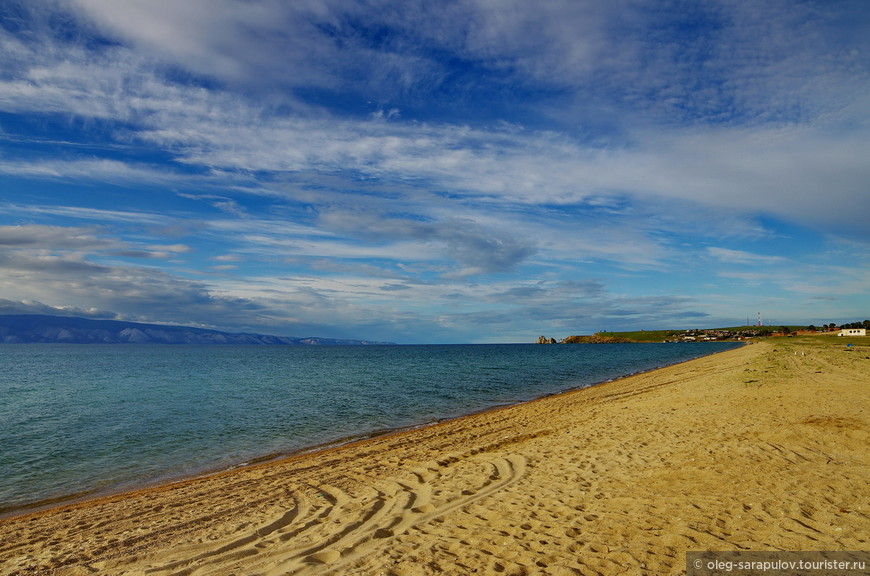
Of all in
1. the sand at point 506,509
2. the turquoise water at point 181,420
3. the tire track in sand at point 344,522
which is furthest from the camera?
the turquoise water at point 181,420

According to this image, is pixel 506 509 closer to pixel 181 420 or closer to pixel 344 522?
pixel 344 522

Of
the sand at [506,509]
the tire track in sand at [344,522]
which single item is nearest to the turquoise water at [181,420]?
the sand at [506,509]

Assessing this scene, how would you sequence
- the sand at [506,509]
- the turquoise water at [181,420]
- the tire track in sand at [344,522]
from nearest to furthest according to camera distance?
the sand at [506,509] → the tire track in sand at [344,522] → the turquoise water at [181,420]

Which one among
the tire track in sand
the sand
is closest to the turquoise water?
the sand

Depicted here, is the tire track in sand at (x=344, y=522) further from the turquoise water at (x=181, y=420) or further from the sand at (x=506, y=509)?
the turquoise water at (x=181, y=420)

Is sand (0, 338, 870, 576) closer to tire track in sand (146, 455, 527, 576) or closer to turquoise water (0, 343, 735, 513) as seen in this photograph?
tire track in sand (146, 455, 527, 576)

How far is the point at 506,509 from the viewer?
28.0ft

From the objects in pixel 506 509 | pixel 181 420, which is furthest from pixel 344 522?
pixel 181 420

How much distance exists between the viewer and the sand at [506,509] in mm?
6625

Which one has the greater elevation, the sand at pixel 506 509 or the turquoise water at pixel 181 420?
the sand at pixel 506 509

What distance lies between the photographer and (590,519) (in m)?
7.69

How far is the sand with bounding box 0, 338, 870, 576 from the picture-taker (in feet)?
21.7

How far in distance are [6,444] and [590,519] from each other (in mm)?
23747

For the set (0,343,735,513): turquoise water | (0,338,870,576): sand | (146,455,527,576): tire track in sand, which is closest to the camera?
(0,338,870,576): sand
